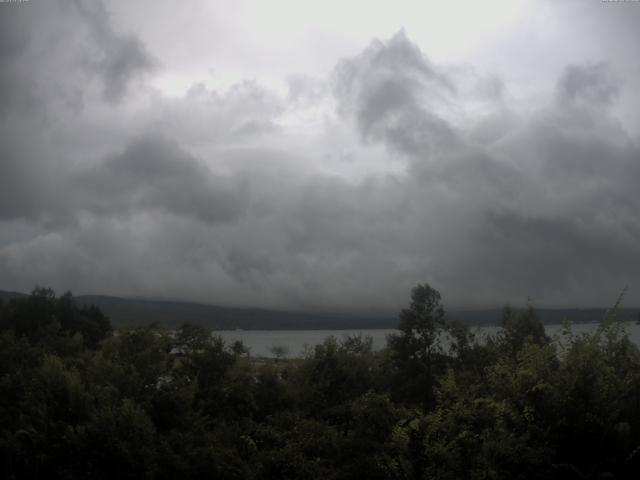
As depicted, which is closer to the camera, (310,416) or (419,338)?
(310,416)

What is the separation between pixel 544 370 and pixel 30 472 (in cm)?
1172

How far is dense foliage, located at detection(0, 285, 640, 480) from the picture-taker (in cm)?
1061

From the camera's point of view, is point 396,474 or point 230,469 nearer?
point 396,474

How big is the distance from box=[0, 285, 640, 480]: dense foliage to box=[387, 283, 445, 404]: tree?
504 inches

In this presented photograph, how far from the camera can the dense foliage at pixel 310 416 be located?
10609 millimetres

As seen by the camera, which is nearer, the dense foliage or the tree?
the dense foliage

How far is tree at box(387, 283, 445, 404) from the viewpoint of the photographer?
36031mm

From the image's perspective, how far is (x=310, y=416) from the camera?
18.8 metres

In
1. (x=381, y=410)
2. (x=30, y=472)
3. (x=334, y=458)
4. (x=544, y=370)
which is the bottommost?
(x=30, y=472)

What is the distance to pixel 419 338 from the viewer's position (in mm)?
38375

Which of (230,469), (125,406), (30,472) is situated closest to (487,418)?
(230,469)

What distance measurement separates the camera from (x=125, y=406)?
46.6 feet

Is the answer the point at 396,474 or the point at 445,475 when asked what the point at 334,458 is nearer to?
the point at 396,474

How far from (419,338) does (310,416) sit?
2064 cm
